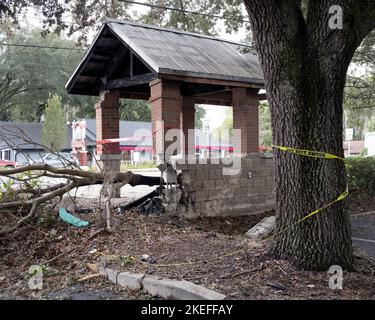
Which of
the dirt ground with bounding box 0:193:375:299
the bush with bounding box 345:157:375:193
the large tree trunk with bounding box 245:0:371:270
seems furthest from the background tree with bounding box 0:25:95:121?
the large tree trunk with bounding box 245:0:371:270

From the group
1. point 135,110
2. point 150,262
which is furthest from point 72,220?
point 135,110

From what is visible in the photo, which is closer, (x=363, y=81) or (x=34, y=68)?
(x=363, y=81)

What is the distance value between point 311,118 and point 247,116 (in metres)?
6.36

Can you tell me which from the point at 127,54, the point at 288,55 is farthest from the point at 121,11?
the point at 288,55

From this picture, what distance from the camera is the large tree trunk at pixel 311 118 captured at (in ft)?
15.1

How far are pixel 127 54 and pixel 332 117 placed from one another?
26.6 feet

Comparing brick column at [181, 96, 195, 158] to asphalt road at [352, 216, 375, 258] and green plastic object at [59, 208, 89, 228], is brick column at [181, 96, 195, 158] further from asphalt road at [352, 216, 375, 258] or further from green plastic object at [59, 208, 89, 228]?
green plastic object at [59, 208, 89, 228]

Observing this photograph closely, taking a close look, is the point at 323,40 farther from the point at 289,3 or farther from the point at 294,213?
the point at 294,213

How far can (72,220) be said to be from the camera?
7.07 m

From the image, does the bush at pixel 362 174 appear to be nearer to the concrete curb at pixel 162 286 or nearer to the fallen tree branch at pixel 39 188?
the fallen tree branch at pixel 39 188

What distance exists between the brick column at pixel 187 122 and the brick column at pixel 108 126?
221cm

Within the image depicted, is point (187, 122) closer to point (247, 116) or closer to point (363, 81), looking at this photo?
point (247, 116)

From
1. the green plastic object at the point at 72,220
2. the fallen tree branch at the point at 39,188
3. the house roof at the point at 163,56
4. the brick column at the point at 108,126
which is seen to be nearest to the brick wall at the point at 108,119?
the brick column at the point at 108,126

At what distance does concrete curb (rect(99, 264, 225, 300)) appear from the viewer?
3.87 meters
